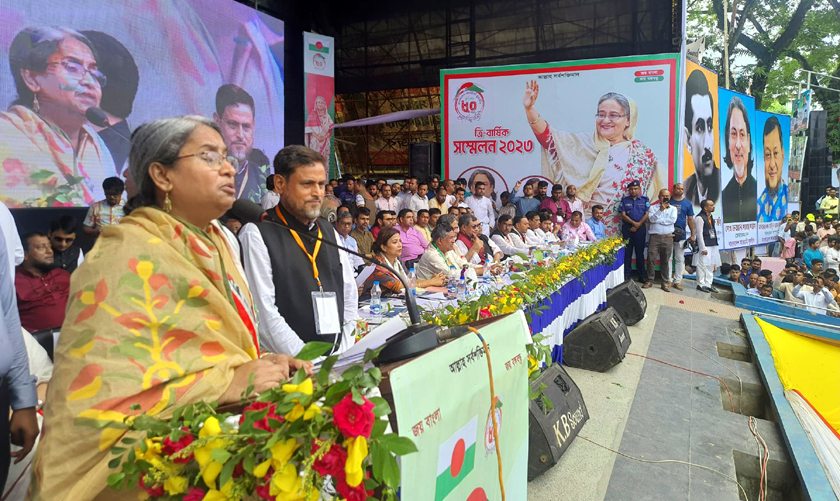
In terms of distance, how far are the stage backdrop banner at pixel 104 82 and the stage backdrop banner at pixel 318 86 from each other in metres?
2.66

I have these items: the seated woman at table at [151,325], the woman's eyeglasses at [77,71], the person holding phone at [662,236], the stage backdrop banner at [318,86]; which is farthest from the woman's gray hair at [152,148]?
the stage backdrop banner at [318,86]

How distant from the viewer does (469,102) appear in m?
10.3

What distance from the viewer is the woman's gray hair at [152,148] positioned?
120 centimetres

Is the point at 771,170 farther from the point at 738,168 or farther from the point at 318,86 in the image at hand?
the point at 318,86

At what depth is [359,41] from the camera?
14312 mm

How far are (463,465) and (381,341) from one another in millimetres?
357

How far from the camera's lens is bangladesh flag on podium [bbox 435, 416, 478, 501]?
1.19 m

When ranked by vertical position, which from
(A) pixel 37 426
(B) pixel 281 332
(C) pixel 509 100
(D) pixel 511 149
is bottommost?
(A) pixel 37 426

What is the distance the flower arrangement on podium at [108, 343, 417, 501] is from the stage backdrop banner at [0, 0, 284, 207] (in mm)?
4760

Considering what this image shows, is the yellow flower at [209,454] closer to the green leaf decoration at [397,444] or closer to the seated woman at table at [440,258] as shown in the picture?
the green leaf decoration at [397,444]

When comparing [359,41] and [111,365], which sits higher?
[359,41]

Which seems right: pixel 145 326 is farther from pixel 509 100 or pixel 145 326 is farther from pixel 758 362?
pixel 509 100

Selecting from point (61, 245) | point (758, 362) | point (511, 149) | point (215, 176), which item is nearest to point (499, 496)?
point (215, 176)

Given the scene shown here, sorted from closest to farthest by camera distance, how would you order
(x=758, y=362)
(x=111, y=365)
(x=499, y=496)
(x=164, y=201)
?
(x=111, y=365)
(x=164, y=201)
(x=499, y=496)
(x=758, y=362)
